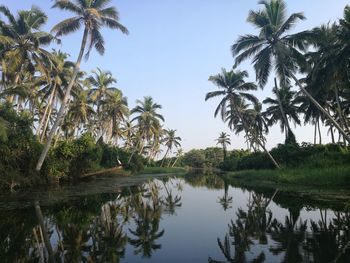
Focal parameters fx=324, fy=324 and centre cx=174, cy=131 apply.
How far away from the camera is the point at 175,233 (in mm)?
10250

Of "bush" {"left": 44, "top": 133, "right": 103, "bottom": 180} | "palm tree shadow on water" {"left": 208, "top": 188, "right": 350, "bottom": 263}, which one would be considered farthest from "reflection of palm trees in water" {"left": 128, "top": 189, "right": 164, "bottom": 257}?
"bush" {"left": 44, "top": 133, "right": 103, "bottom": 180}

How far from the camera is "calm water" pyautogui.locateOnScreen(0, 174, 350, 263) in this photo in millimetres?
7473

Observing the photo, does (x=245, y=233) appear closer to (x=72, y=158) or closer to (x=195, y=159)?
(x=72, y=158)

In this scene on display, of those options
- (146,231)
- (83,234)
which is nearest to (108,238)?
(83,234)

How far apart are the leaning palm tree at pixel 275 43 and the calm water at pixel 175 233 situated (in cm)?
1705

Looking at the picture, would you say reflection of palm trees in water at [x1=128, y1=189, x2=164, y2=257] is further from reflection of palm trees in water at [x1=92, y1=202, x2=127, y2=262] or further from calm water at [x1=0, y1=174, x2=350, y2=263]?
reflection of palm trees in water at [x1=92, y1=202, x2=127, y2=262]

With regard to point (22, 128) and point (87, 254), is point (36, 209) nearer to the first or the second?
point (87, 254)

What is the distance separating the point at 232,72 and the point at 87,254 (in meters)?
35.5

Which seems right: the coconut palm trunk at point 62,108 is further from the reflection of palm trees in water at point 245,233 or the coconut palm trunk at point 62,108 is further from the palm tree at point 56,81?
the reflection of palm trees in water at point 245,233

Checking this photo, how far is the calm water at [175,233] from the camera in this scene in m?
7.47

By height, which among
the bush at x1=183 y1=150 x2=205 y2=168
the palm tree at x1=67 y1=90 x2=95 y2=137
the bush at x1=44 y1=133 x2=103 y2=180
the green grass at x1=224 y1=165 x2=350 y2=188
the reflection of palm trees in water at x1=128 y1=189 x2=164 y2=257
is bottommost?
the reflection of palm trees in water at x1=128 y1=189 x2=164 y2=257

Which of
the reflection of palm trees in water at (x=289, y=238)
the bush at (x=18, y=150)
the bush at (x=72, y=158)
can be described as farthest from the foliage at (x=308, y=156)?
the bush at (x=18, y=150)

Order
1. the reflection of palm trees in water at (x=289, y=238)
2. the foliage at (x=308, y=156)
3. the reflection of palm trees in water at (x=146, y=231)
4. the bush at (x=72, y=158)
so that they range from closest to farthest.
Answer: the reflection of palm trees in water at (x=289, y=238), the reflection of palm trees in water at (x=146, y=231), the bush at (x=72, y=158), the foliage at (x=308, y=156)

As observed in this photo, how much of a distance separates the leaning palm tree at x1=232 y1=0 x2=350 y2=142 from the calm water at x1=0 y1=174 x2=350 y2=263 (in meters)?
17.1
